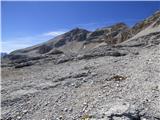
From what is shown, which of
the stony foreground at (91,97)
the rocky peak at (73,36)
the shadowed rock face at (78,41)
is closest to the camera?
the stony foreground at (91,97)

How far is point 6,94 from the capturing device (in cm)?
1830

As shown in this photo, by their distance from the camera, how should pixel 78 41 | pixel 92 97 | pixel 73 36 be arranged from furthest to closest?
pixel 73 36 → pixel 78 41 → pixel 92 97

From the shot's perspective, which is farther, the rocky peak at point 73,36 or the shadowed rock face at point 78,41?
the rocky peak at point 73,36

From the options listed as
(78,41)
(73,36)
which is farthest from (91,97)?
(73,36)

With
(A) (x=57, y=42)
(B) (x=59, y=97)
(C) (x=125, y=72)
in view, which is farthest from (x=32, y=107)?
(A) (x=57, y=42)

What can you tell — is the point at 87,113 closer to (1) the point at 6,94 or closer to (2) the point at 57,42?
(1) the point at 6,94

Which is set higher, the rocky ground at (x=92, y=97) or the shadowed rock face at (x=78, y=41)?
the shadowed rock face at (x=78, y=41)

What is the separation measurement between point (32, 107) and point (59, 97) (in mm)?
1677

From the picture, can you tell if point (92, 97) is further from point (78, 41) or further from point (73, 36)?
point (73, 36)

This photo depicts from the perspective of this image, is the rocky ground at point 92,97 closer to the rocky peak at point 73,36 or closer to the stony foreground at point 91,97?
the stony foreground at point 91,97

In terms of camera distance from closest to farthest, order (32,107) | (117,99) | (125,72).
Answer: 1. (117,99)
2. (32,107)
3. (125,72)

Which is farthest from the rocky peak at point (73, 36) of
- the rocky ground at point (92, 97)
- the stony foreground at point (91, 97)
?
the stony foreground at point (91, 97)

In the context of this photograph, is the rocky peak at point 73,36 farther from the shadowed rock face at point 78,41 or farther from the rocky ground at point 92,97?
the rocky ground at point 92,97

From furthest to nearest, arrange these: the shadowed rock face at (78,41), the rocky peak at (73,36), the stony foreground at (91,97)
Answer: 1. the rocky peak at (73,36)
2. the shadowed rock face at (78,41)
3. the stony foreground at (91,97)
